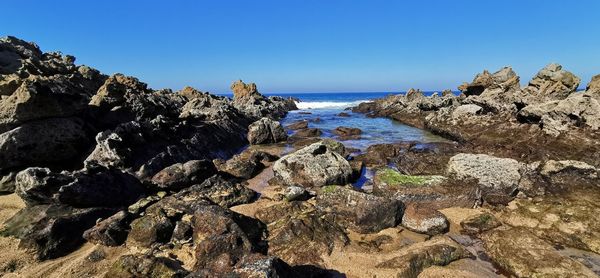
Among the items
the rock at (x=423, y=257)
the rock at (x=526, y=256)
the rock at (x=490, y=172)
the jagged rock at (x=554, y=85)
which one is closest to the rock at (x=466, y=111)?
the jagged rock at (x=554, y=85)

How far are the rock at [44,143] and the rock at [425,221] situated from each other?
45.1 feet

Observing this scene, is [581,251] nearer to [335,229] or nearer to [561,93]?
[335,229]

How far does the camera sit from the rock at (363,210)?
983 centimetres

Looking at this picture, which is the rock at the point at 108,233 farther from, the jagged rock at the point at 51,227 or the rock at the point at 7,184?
the rock at the point at 7,184

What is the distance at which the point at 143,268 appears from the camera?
7086 millimetres

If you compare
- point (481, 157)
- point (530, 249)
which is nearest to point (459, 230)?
point (530, 249)

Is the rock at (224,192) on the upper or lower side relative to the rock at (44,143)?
lower

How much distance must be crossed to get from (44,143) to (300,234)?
11.5 metres

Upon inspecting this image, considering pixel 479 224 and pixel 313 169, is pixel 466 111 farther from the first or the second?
pixel 479 224

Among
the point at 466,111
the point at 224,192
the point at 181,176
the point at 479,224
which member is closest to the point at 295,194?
the point at 224,192

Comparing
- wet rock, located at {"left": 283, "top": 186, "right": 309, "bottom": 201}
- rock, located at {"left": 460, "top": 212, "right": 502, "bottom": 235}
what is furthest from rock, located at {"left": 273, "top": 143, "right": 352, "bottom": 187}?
rock, located at {"left": 460, "top": 212, "right": 502, "bottom": 235}

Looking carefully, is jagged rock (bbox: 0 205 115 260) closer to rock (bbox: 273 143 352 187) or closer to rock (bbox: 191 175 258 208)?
rock (bbox: 191 175 258 208)

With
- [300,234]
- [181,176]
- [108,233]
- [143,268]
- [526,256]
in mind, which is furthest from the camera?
[181,176]

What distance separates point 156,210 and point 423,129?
100ft
